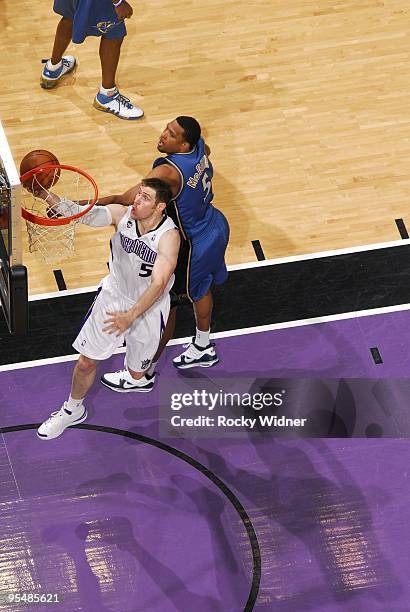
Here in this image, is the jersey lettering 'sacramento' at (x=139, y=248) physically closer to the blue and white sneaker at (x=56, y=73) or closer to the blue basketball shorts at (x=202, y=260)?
the blue basketball shorts at (x=202, y=260)

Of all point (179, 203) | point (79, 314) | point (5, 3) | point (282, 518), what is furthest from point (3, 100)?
point (282, 518)

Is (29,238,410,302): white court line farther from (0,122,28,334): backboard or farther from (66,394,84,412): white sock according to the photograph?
(0,122,28,334): backboard

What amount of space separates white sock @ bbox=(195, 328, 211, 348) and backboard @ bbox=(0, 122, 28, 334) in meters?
1.42

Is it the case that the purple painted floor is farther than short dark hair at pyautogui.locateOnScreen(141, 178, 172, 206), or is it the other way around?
the purple painted floor

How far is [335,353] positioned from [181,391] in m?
1.13

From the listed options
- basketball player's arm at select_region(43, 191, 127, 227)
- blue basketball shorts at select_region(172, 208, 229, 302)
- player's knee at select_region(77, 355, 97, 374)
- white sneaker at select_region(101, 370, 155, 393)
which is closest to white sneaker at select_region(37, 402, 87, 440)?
white sneaker at select_region(101, 370, 155, 393)

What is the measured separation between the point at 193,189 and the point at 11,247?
126cm

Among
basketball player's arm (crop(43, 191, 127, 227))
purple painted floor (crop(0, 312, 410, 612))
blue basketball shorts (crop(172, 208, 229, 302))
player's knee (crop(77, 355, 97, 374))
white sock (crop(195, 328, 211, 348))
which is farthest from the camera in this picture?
white sock (crop(195, 328, 211, 348))

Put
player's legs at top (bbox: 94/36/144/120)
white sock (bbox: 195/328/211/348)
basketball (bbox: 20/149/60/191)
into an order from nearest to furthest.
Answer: basketball (bbox: 20/149/60/191)
white sock (bbox: 195/328/211/348)
player's legs at top (bbox: 94/36/144/120)

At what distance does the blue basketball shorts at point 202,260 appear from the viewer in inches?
329

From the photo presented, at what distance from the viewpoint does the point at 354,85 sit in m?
10.9

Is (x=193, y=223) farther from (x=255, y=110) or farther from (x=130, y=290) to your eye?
(x=255, y=110)

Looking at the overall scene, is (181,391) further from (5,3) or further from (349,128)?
(5,3)

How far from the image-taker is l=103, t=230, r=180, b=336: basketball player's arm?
7672 millimetres
